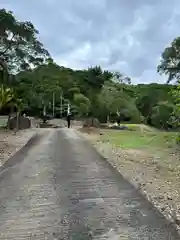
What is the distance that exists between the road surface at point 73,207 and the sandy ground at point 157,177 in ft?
0.72

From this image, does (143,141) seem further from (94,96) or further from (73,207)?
(94,96)

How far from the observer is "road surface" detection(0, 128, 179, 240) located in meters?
4.36

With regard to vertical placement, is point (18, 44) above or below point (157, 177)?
above

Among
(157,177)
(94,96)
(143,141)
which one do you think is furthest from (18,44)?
(94,96)

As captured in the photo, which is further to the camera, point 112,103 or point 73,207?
point 112,103

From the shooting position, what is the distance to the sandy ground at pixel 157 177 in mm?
5668

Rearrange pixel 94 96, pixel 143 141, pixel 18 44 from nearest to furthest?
pixel 143 141 < pixel 18 44 < pixel 94 96

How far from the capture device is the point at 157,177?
832 cm

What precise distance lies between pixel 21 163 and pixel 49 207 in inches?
178

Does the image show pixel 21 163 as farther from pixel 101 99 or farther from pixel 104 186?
pixel 101 99

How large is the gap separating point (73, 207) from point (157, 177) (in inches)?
137

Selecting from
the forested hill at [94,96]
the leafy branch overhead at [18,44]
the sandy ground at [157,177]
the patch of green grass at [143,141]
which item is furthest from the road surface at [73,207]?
the forested hill at [94,96]

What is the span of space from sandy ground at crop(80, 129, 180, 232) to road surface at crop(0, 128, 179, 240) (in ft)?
0.72

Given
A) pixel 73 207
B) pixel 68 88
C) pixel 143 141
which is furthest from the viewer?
pixel 68 88
